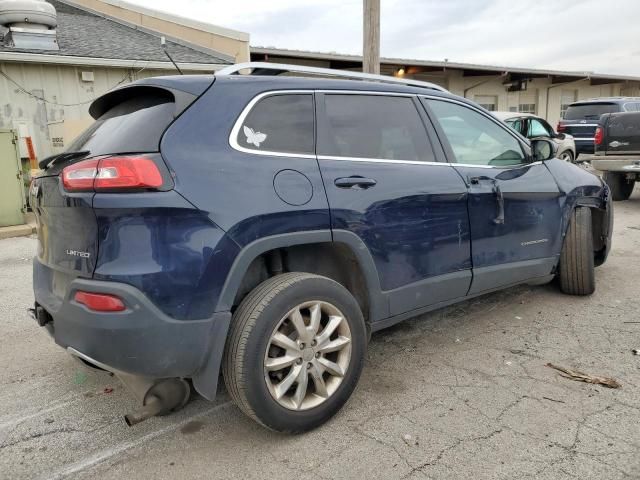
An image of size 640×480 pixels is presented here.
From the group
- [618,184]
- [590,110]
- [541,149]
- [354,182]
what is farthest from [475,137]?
[590,110]

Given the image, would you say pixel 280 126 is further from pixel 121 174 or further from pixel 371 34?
pixel 371 34

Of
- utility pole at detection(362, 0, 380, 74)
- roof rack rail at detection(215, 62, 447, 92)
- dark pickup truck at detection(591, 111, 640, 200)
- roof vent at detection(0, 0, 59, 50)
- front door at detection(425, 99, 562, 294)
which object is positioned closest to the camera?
roof rack rail at detection(215, 62, 447, 92)

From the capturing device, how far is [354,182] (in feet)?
9.04

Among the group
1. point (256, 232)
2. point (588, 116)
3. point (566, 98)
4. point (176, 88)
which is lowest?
point (256, 232)

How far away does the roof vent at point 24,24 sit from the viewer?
998cm

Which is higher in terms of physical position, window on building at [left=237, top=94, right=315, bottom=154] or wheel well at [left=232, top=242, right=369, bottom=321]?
window on building at [left=237, top=94, right=315, bottom=154]

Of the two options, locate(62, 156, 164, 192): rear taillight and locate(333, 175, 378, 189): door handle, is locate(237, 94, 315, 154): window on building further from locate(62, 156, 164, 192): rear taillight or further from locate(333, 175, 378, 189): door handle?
locate(62, 156, 164, 192): rear taillight

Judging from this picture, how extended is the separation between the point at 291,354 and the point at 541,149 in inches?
110

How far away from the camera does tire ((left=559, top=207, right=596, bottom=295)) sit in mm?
4219

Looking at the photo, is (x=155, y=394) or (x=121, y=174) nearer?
(x=121, y=174)

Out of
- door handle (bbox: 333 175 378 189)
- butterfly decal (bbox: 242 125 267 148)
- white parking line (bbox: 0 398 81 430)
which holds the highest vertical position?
butterfly decal (bbox: 242 125 267 148)

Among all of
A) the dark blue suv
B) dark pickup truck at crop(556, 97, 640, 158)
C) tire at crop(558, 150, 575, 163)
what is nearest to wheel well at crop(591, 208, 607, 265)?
the dark blue suv

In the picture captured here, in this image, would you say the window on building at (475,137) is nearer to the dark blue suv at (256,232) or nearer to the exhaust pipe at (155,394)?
the dark blue suv at (256,232)

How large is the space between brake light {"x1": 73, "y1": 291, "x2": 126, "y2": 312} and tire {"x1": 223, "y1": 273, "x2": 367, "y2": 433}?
0.52 metres
